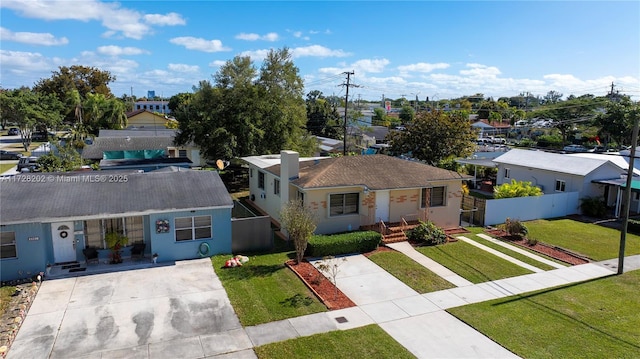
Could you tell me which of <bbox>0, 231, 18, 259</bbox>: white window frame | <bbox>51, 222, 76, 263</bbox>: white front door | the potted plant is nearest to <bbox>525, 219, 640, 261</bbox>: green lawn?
the potted plant

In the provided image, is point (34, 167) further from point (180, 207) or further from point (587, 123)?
point (587, 123)

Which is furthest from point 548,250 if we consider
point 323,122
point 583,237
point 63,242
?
point 323,122

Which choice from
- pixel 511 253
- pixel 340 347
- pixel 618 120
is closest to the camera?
pixel 340 347

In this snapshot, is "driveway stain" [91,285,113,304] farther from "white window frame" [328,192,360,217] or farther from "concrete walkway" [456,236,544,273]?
"concrete walkway" [456,236,544,273]

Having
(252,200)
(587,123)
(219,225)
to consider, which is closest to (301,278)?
(219,225)

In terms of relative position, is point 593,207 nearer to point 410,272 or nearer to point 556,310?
point 556,310

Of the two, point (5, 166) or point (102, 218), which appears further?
point (5, 166)

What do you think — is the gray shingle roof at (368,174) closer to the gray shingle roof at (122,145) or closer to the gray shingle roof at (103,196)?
the gray shingle roof at (103,196)
